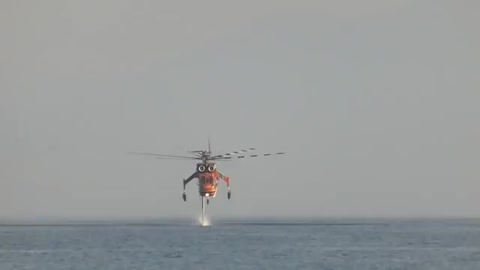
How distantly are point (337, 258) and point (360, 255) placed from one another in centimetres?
614

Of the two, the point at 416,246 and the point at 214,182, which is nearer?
the point at 416,246

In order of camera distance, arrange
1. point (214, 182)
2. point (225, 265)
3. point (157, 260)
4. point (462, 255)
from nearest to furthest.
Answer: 1. point (225, 265)
2. point (157, 260)
3. point (462, 255)
4. point (214, 182)

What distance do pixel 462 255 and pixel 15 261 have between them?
54112 millimetres

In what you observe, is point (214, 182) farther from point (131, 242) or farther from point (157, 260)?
point (157, 260)

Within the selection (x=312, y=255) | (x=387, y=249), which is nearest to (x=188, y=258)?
(x=312, y=255)

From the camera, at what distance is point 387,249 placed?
170500 mm

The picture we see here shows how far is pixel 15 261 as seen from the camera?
150875mm

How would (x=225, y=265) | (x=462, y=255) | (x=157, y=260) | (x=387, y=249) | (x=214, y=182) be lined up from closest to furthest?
(x=225, y=265) < (x=157, y=260) < (x=462, y=255) < (x=387, y=249) < (x=214, y=182)

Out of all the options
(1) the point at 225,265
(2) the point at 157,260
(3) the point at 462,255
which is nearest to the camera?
(1) the point at 225,265

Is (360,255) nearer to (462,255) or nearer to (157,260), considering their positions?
(462,255)

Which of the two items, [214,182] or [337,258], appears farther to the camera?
[214,182]

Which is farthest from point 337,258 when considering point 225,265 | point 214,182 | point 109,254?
point 214,182

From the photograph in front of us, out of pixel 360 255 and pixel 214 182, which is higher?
pixel 214 182

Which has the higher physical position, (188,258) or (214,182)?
(214,182)
